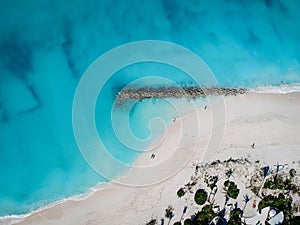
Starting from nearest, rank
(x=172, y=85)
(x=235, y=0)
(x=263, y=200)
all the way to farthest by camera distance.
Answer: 1. (x=263, y=200)
2. (x=172, y=85)
3. (x=235, y=0)

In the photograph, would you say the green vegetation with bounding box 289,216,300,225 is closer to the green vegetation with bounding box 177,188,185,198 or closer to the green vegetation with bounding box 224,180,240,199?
the green vegetation with bounding box 224,180,240,199

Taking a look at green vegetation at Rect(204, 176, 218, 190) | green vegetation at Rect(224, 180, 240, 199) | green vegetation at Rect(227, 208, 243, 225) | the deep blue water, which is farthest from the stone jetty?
green vegetation at Rect(227, 208, 243, 225)

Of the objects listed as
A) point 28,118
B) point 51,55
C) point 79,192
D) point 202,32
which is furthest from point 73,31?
point 79,192

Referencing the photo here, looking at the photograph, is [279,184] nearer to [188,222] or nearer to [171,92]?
[188,222]

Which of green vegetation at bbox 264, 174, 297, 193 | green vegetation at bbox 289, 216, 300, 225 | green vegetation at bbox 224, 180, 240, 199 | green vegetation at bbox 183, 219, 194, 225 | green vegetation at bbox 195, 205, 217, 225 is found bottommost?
green vegetation at bbox 183, 219, 194, 225

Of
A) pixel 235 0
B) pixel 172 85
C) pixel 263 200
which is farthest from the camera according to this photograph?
pixel 235 0

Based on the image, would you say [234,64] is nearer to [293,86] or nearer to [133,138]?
[293,86]

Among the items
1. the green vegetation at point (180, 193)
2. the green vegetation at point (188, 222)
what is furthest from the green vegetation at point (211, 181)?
the green vegetation at point (188, 222)
